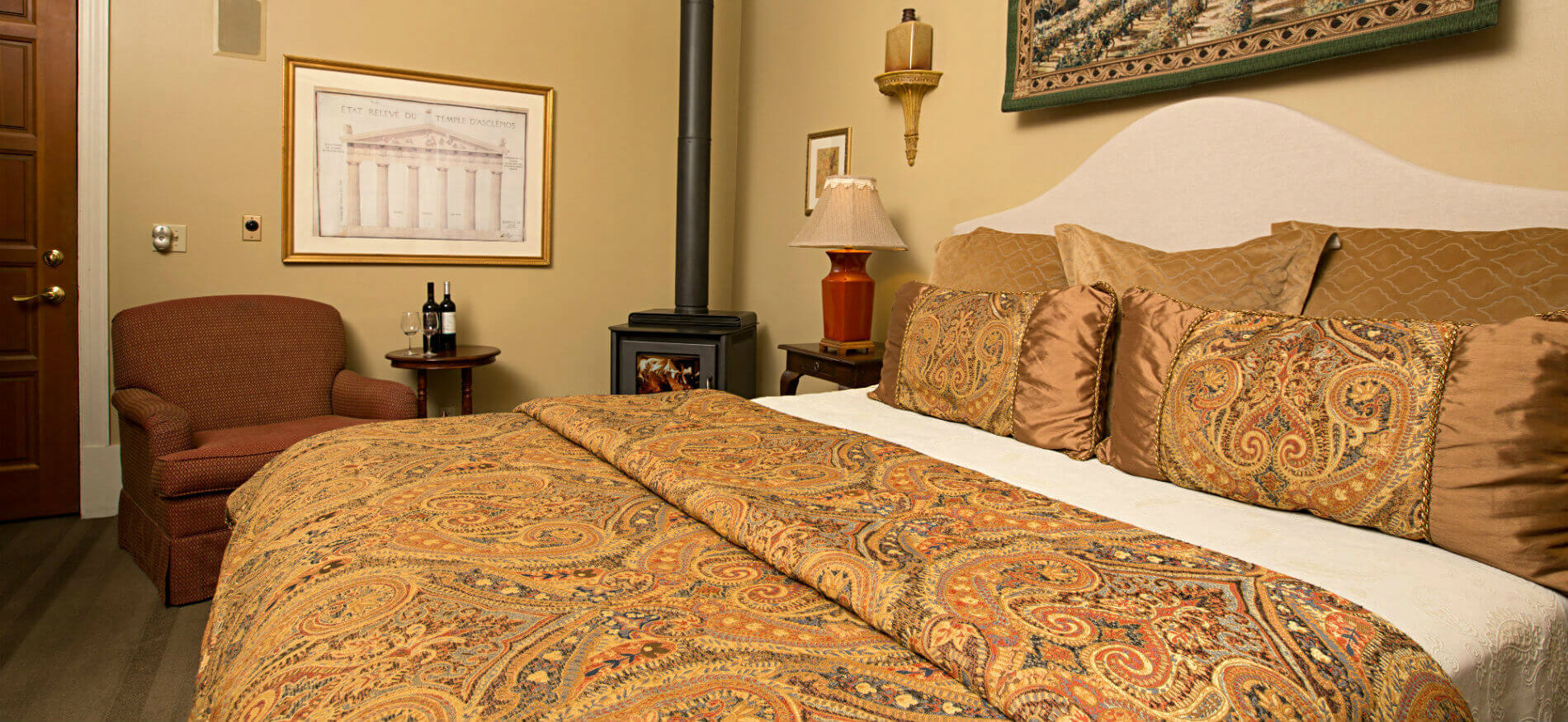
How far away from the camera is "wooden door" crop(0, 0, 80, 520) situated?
3.19m

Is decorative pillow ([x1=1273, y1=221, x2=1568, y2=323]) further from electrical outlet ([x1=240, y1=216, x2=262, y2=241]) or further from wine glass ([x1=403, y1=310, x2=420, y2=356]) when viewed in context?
electrical outlet ([x1=240, y1=216, x2=262, y2=241])

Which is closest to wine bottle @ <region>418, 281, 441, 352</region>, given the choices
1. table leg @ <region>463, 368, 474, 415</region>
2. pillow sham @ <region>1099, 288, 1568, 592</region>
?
table leg @ <region>463, 368, 474, 415</region>

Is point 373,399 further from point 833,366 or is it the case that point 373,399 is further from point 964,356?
point 964,356

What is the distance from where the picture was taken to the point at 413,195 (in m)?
3.89

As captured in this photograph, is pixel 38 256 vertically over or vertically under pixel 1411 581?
over

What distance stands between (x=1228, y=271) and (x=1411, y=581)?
867 millimetres

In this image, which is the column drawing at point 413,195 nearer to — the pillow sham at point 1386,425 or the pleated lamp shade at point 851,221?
the pleated lamp shade at point 851,221

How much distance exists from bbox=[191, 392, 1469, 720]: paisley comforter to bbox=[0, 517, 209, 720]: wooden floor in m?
0.92

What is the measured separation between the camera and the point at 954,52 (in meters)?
3.12

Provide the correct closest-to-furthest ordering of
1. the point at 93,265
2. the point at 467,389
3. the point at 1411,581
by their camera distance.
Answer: the point at 1411,581 → the point at 93,265 → the point at 467,389

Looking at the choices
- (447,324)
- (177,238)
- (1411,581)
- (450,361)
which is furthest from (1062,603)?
(177,238)

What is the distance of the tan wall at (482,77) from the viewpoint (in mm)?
3410

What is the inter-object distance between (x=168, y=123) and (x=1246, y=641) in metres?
4.02

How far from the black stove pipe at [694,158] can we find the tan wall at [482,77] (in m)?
0.41
